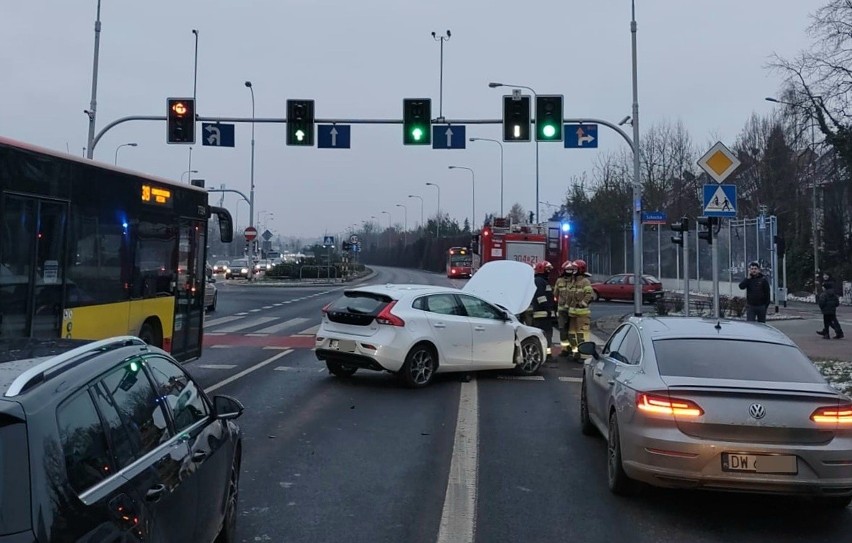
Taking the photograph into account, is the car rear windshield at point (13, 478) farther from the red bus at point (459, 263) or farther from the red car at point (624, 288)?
the red bus at point (459, 263)

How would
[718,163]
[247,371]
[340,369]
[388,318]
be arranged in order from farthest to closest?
1. [247,371]
2. [718,163]
3. [340,369]
4. [388,318]

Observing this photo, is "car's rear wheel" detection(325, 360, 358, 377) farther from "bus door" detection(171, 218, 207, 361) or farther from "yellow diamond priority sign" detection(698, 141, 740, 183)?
"yellow diamond priority sign" detection(698, 141, 740, 183)

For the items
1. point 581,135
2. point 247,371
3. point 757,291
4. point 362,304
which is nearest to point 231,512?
point 362,304

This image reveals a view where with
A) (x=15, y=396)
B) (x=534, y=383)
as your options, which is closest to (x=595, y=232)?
(x=534, y=383)

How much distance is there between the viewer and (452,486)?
654 centimetres

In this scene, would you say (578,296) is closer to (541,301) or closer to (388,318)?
(541,301)

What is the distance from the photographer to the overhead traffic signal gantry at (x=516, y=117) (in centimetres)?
2122

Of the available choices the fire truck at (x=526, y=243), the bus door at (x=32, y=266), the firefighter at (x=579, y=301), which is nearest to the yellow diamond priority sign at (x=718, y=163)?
the firefighter at (x=579, y=301)

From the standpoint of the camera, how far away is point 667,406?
5.69m

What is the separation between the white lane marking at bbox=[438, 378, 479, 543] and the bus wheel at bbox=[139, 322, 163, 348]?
14.0 feet

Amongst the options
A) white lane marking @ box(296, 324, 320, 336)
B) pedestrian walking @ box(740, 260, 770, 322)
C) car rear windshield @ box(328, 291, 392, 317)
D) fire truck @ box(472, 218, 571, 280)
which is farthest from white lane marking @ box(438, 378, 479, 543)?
fire truck @ box(472, 218, 571, 280)

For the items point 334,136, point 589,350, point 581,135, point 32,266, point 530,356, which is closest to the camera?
point 32,266

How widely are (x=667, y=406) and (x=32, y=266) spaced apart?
599 cm

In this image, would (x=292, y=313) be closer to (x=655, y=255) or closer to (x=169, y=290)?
(x=169, y=290)
